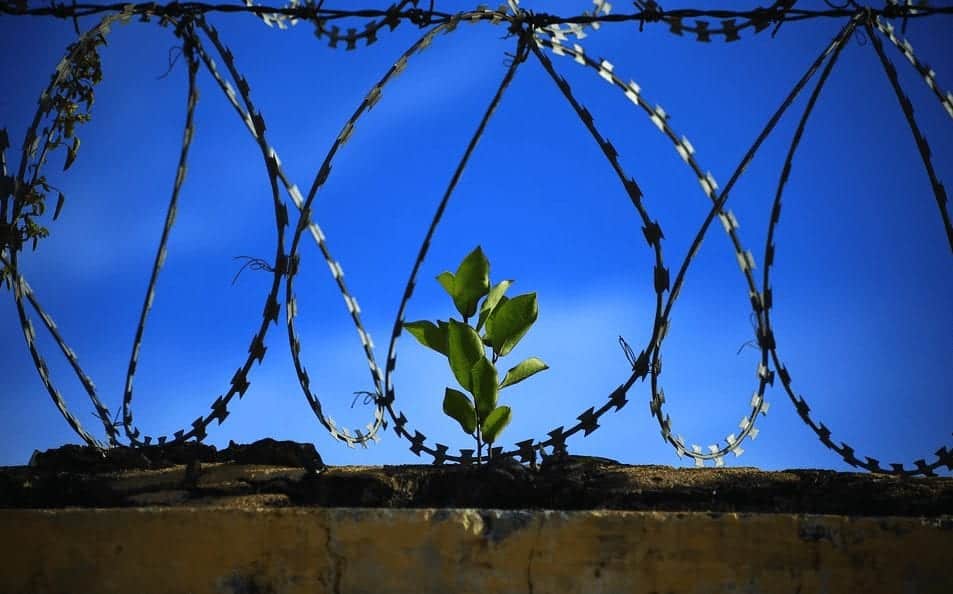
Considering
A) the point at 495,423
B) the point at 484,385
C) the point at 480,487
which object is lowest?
the point at 480,487

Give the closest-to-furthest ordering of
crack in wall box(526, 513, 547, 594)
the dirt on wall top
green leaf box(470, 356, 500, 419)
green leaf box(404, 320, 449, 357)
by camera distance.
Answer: crack in wall box(526, 513, 547, 594)
the dirt on wall top
green leaf box(470, 356, 500, 419)
green leaf box(404, 320, 449, 357)

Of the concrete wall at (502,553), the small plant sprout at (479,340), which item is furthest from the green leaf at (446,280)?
the concrete wall at (502,553)

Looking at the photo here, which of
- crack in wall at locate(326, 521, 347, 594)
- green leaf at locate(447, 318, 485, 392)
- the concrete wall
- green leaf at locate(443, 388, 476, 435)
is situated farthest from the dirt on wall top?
crack in wall at locate(326, 521, 347, 594)

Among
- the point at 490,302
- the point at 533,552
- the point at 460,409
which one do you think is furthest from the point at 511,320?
the point at 533,552

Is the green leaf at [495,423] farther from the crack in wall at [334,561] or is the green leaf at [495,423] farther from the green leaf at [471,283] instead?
the crack in wall at [334,561]

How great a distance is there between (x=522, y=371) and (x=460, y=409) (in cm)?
24

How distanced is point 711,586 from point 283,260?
1729 mm

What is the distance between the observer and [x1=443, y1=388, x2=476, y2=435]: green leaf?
281cm

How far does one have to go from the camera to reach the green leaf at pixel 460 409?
9.22 ft

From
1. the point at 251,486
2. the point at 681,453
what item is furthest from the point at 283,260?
the point at 681,453

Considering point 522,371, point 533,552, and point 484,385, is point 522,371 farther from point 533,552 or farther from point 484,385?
point 533,552

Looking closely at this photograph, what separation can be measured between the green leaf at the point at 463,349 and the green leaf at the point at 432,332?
8 cm

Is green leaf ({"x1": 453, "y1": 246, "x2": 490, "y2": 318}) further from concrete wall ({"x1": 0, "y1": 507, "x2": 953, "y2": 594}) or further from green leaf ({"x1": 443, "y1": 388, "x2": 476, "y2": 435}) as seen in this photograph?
concrete wall ({"x1": 0, "y1": 507, "x2": 953, "y2": 594})

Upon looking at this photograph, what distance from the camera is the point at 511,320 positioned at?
288 centimetres
